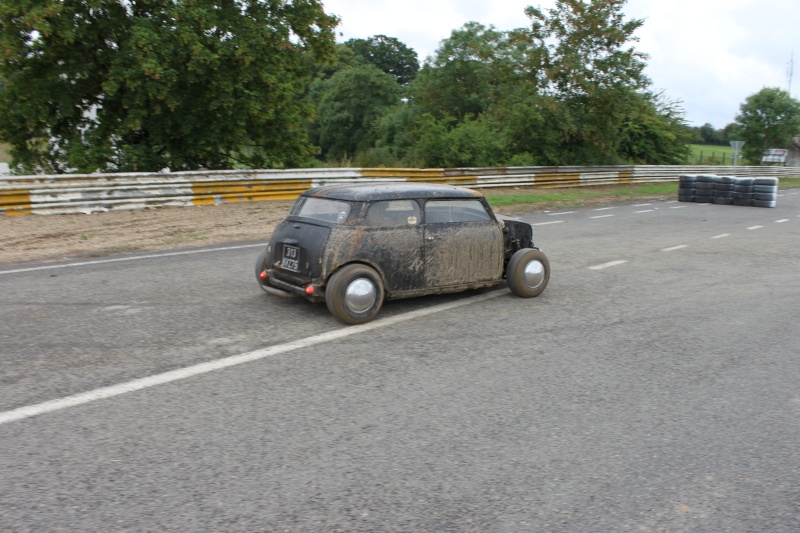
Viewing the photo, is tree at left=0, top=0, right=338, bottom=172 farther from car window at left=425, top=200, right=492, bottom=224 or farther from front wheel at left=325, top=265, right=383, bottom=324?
front wheel at left=325, top=265, right=383, bottom=324

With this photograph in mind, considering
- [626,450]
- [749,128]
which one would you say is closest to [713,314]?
[626,450]

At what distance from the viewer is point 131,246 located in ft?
39.9

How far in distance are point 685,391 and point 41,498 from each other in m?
4.41

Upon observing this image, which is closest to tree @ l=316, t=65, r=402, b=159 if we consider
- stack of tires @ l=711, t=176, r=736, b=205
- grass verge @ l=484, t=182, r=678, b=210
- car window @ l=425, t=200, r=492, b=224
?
grass verge @ l=484, t=182, r=678, b=210

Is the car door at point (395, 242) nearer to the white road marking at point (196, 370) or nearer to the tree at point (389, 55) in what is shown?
the white road marking at point (196, 370)

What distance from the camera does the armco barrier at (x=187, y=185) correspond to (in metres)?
15.6

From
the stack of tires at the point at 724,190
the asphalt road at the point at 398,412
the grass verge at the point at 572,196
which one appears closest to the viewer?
the asphalt road at the point at 398,412

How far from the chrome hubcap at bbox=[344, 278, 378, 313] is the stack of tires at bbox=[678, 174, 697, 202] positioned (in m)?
23.3

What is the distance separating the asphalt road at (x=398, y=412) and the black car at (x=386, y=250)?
30 centimetres

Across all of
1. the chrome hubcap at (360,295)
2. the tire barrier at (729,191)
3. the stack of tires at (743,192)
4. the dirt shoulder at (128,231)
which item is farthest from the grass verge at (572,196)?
the chrome hubcap at (360,295)

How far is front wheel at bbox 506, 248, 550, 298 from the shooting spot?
8.09m

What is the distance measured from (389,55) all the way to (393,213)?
3565 inches

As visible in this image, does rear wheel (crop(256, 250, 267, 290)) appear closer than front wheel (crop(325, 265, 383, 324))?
No

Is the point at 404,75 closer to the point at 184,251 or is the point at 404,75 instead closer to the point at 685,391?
the point at 184,251
